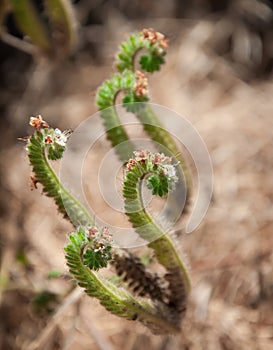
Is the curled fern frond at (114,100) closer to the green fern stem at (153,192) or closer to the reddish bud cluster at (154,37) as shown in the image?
the reddish bud cluster at (154,37)

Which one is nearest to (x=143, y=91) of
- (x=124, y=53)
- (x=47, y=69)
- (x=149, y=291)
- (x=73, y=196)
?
(x=124, y=53)

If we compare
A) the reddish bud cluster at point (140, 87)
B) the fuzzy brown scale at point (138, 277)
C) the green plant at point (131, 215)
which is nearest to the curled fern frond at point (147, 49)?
the green plant at point (131, 215)

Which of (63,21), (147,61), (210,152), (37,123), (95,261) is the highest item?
(63,21)

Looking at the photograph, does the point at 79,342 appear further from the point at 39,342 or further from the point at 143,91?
the point at 143,91

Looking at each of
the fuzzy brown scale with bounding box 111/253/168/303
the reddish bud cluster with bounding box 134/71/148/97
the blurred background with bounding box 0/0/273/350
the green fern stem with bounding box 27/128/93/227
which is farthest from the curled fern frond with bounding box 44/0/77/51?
the fuzzy brown scale with bounding box 111/253/168/303

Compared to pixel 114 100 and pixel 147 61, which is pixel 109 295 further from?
pixel 147 61

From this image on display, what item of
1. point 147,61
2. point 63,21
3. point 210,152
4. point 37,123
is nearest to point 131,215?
point 37,123
